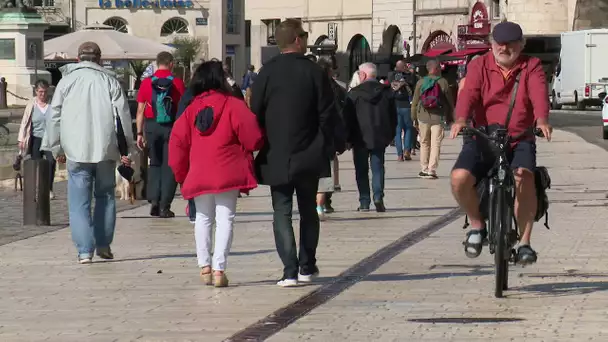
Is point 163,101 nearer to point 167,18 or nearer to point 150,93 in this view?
point 150,93

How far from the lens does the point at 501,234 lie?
11305 mm

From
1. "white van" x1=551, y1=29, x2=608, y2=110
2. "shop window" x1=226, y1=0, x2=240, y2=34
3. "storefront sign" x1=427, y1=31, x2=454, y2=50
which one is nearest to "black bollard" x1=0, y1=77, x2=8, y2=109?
"white van" x1=551, y1=29, x2=608, y2=110

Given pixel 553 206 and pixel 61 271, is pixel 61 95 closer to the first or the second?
pixel 61 271

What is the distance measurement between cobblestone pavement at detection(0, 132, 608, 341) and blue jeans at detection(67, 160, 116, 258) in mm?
214

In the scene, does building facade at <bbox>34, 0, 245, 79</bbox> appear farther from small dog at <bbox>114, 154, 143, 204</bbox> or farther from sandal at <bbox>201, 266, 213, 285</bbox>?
sandal at <bbox>201, 266, 213, 285</bbox>

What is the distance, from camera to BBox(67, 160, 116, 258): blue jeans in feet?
45.9

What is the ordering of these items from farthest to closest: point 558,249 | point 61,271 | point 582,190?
point 582,190 → point 558,249 → point 61,271

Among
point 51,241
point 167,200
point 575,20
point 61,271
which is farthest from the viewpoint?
point 575,20

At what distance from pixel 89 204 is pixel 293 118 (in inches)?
99.9

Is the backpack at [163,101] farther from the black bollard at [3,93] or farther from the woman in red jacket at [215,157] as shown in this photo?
the black bollard at [3,93]

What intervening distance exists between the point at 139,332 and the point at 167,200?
8.44 meters

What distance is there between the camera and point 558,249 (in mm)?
14742

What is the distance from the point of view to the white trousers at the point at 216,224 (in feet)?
40.3

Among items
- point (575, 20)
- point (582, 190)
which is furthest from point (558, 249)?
point (575, 20)
